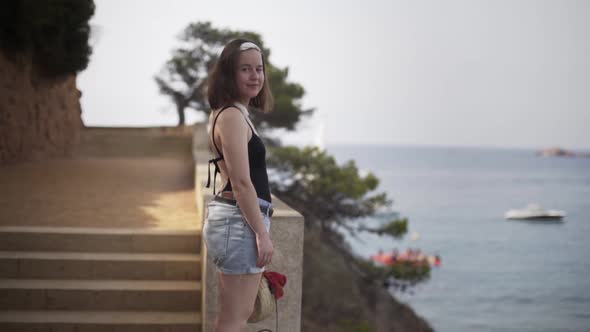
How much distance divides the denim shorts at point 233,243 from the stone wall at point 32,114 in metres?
9.79

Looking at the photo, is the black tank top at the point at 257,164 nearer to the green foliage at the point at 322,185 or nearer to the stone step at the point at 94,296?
the stone step at the point at 94,296

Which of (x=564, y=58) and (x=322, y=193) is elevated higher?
(x=564, y=58)

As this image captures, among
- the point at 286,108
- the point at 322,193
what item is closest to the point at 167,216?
the point at 322,193

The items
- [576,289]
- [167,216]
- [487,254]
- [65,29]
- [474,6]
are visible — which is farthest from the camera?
[474,6]

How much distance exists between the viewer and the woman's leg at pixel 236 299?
2.33 metres

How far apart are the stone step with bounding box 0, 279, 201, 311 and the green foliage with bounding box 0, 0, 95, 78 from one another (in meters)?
7.65

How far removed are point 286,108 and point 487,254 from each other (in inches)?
1115

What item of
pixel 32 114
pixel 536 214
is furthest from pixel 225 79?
pixel 536 214

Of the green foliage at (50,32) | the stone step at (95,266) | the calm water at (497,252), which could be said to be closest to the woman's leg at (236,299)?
the stone step at (95,266)

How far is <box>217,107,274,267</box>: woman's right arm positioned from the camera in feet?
7.24

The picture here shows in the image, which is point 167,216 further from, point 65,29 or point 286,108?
point 286,108

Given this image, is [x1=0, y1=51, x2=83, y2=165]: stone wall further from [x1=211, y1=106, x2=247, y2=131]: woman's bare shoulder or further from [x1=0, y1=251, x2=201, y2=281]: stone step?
[x1=211, y1=106, x2=247, y2=131]: woman's bare shoulder

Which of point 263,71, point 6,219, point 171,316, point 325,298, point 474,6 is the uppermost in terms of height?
point 474,6

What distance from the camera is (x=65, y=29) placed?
13.4 meters
